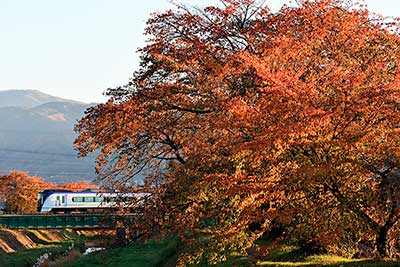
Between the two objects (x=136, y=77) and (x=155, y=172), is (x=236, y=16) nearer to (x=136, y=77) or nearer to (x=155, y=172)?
(x=136, y=77)

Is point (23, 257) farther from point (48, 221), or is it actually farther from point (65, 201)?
point (65, 201)

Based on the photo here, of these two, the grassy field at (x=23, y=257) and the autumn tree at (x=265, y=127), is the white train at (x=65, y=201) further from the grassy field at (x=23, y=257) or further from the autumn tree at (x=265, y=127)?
the autumn tree at (x=265, y=127)

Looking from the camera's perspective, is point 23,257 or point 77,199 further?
point 77,199

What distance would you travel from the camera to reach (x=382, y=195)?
1456 centimetres

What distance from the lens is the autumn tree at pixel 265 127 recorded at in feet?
48.6

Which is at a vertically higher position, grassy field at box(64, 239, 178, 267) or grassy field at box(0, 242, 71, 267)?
grassy field at box(0, 242, 71, 267)

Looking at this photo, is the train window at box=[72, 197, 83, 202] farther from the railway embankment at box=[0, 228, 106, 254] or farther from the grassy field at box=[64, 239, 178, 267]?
the grassy field at box=[64, 239, 178, 267]

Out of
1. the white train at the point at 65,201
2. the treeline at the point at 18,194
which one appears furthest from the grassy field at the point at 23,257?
the treeline at the point at 18,194

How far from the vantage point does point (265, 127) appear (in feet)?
50.2

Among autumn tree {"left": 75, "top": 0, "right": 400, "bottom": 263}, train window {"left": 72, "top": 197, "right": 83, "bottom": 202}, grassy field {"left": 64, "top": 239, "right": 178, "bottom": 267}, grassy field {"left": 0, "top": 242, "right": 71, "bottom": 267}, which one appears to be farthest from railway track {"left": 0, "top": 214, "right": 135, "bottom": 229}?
autumn tree {"left": 75, "top": 0, "right": 400, "bottom": 263}

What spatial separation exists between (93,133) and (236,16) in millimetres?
8232

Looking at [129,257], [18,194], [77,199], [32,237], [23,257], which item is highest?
[18,194]

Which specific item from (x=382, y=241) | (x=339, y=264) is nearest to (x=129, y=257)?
(x=339, y=264)

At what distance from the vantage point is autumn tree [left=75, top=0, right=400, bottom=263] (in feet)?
48.6
